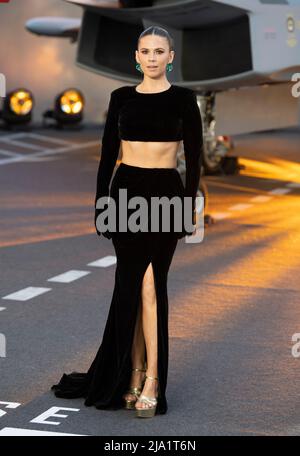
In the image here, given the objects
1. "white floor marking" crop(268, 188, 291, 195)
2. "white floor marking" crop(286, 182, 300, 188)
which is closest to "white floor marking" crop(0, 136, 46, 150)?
"white floor marking" crop(286, 182, 300, 188)

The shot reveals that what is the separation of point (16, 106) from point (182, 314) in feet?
54.3

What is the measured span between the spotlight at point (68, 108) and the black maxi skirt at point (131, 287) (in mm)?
18630

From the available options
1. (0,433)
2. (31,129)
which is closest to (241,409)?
(0,433)

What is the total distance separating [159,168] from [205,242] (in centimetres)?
558

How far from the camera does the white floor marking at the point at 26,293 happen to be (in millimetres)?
8242

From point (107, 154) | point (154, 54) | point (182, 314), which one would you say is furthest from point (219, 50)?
point (154, 54)

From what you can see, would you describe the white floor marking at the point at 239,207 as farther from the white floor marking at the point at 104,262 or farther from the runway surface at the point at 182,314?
the white floor marking at the point at 104,262

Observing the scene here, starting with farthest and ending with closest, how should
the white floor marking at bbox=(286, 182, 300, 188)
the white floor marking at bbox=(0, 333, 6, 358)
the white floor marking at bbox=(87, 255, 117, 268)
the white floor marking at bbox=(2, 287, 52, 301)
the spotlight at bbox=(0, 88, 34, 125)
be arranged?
the spotlight at bbox=(0, 88, 34, 125) < the white floor marking at bbox=(286, 182, 300, 188) < the white floor marking at bbox=(87, 255, 117, 268) < the white floor marking at bbox=(2, 287, 52, 301) < the white floor marking at bbox=(0, 333, 6, 358)

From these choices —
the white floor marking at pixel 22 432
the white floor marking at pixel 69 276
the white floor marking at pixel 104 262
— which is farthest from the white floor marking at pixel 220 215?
the white floor marking at pixel 22 432

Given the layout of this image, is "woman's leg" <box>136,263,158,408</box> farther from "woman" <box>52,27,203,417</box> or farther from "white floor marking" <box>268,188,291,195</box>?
"white floor marking" <box>268,188,291,195</box>

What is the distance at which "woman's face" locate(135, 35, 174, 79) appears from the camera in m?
5.34

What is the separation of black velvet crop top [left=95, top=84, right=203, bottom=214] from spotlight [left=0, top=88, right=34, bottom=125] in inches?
729

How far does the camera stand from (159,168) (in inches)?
214

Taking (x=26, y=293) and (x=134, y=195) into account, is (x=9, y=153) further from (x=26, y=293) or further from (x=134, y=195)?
(x=134, y=195)
